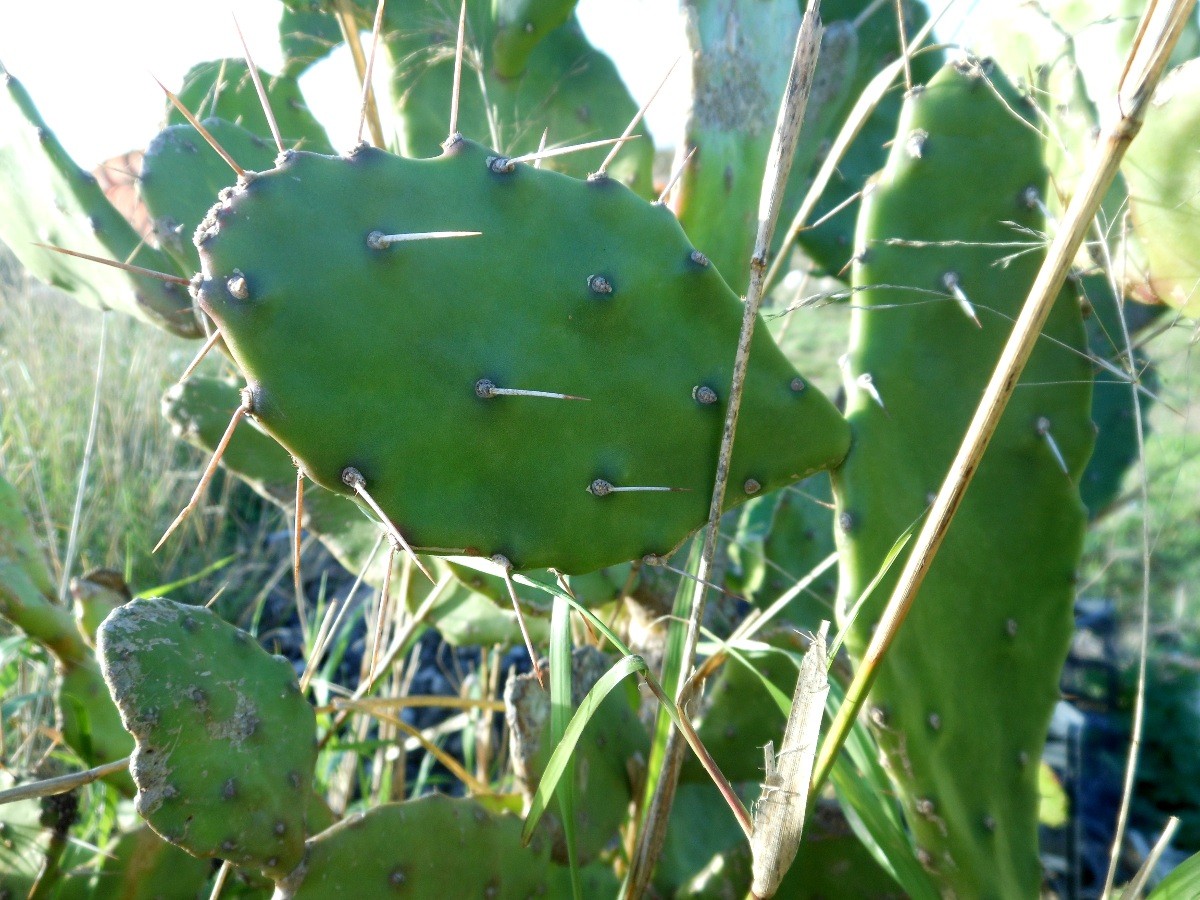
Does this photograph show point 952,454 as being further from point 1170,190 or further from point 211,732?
point 211,732

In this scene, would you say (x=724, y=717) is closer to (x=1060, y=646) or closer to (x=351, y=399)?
(x=1060, y=646)

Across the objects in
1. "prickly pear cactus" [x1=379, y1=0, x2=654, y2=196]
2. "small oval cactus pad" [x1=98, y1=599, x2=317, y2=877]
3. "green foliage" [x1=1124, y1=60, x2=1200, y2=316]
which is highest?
"prickly pear cactus" [x1=379, y1=0, x2=654, y2=196]

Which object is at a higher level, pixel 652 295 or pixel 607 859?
pixel 652 295

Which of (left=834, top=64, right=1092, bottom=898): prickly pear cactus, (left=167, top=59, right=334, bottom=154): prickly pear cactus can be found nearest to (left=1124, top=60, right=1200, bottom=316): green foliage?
(left=834, top=64, right=1092, bottom=898): prickly pear cactus

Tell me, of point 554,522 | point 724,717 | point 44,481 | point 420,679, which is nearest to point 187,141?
point 554,522

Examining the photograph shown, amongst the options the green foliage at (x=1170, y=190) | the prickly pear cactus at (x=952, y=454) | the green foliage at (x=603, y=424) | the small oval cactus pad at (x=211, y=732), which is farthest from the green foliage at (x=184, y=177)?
the green foliage at (x=1170, y=190)

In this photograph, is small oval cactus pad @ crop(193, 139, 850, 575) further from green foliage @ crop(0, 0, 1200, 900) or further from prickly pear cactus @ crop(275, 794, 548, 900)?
prickly pear cactus @ crop(275, 794, 548, 900)

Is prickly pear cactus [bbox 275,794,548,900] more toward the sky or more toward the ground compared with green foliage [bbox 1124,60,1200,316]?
more toward the ground
